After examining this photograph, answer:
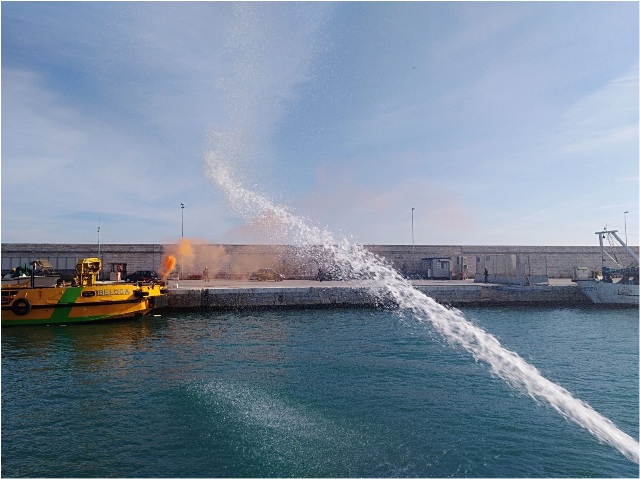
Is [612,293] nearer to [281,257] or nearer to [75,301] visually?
[281,257]

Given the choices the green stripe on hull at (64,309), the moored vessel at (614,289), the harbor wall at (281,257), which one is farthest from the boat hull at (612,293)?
the green stripe on hull at (64,309)

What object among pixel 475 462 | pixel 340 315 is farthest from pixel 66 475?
pixel 340 315

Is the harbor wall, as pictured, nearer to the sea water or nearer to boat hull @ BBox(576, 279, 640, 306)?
boat hull @ BBox(576, 279, 640, 306)

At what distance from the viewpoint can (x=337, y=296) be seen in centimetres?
4409

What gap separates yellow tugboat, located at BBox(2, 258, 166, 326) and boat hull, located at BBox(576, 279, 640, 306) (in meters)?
44.5

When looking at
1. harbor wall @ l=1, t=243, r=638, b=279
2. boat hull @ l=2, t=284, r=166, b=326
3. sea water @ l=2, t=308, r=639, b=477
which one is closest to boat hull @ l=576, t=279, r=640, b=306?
harbor wall @ l=1, t=243, r=638, b=279

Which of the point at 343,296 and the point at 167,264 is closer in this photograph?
the point at 343,296

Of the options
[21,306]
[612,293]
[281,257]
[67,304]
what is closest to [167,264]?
[281,257]

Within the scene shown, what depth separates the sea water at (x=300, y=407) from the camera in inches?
431

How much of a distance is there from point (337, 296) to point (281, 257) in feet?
82.3

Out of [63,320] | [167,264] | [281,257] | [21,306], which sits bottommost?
[63,320]

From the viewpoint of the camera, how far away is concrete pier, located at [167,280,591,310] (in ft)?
137

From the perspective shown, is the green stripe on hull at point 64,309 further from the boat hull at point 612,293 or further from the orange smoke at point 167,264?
the boat hull at point 612,293

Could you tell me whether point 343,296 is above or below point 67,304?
below
